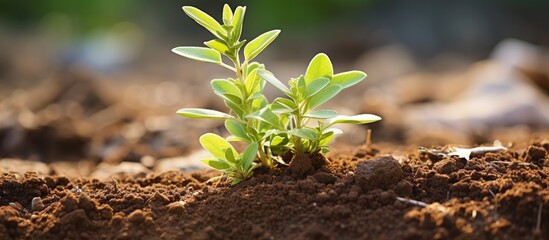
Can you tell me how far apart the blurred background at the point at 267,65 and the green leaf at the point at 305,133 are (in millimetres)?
1365

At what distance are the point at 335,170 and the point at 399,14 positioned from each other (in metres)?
13.0

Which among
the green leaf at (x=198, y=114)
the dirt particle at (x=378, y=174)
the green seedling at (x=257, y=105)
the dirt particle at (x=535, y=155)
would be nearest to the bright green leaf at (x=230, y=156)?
the green seedling at (x=257, y=105)

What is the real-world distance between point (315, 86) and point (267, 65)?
10319 millimetres

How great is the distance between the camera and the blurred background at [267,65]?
5090 millimetres

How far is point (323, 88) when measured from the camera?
263 cm

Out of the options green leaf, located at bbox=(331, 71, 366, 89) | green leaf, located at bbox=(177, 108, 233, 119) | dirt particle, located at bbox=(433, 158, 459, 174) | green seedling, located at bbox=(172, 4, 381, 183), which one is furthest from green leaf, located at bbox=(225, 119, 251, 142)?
dirt particle, located at bbox=(433, 158, 459, 174)

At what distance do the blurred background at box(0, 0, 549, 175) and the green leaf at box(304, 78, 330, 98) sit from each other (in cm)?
139

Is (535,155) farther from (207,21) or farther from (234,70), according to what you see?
(207,21)

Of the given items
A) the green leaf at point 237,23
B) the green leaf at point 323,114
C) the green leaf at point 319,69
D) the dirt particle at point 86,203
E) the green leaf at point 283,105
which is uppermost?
the green leaf at point 237,23

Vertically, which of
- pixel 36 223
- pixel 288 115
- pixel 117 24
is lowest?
pixel 36 223

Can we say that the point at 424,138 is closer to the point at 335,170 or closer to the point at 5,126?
the point at 335,170

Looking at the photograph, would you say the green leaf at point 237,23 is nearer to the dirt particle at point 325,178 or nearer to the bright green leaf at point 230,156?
the bright green leaf at point 230,156

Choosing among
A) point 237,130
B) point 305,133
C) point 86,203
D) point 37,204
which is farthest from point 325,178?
point 37,204

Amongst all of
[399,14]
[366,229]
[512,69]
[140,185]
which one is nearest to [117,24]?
[399,14]
